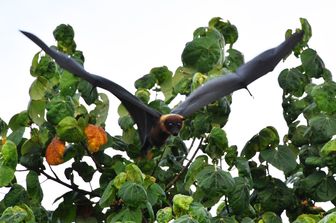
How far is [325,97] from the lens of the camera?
7.25 meters

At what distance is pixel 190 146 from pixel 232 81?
90 cm

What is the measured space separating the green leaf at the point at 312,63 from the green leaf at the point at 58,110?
2047mm

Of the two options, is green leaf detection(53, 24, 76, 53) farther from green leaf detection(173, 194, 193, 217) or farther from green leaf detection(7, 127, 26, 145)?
green leaf detection(173, 194, 193, 217)

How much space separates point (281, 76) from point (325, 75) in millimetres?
361

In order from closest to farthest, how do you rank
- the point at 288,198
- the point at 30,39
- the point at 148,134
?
the point at 30,39 → the point at 148,134 → the point at 288,198

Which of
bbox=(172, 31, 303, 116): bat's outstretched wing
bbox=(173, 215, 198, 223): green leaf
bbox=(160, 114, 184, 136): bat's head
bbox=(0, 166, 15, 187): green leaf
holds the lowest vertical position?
bbox=(173, 215, 198, 223): green leaf

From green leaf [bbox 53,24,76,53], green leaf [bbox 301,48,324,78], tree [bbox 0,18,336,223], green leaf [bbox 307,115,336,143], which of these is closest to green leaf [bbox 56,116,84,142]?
tree [bbox 0,18,336,223]

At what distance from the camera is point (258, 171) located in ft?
24.5

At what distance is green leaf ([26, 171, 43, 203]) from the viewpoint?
718 centimetres

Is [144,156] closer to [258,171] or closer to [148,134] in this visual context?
[148,134]

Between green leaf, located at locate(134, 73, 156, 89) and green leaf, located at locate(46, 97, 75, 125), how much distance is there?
0.86 meters

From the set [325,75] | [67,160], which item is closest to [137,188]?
[67,160]

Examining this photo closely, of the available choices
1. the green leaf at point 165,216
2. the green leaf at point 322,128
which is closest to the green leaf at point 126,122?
the green leaf at point 322,128

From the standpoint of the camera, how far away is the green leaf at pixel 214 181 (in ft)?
21.6
